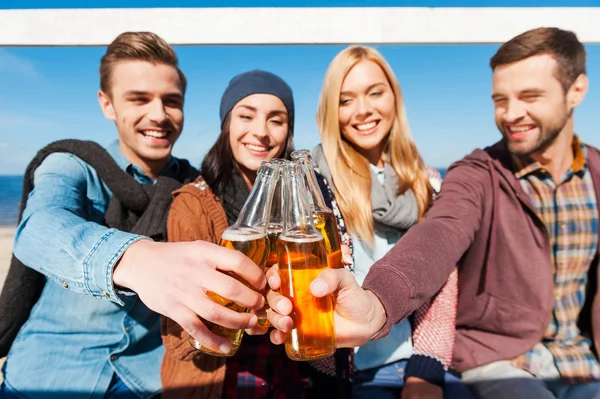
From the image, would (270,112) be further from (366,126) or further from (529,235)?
(529,235)

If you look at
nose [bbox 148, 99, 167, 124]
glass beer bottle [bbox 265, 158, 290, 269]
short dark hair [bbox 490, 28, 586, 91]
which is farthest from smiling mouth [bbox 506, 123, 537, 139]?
nose [bbox 148, 99, 167, 124]

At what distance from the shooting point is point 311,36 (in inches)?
113

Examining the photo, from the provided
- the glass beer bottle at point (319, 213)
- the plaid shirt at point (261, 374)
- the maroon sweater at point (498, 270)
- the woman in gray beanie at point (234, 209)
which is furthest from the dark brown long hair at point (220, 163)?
the maroon sweater at point (498, 270)

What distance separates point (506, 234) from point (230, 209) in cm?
138

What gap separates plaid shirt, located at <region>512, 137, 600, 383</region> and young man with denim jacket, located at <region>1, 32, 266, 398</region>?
1.77 meters

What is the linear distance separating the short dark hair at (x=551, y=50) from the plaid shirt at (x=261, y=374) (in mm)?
1944

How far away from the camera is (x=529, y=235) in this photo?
5.90ft

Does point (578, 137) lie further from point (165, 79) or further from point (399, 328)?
point (165, 79)

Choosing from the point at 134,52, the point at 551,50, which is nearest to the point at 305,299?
the point at 134,52

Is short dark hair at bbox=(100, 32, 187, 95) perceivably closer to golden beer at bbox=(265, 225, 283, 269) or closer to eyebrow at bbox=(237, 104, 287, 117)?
eyebrow at bbox=(237, 104, 287, 117)

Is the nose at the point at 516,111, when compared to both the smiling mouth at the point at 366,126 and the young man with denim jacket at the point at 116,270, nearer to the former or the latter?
the smiling mouth at the point at 366,126

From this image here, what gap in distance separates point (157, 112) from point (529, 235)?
77.3 inches

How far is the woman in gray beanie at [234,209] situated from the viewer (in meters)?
1.41

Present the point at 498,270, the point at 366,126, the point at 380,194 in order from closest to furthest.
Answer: the point at 498,270, the point at 380,194, the point at 366,126
